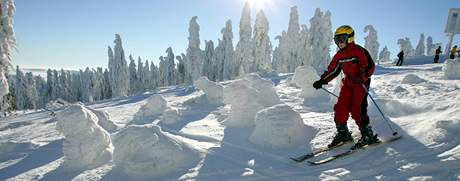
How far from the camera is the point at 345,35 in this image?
4852mm

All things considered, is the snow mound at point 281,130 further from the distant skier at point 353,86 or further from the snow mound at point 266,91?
the snow mound at point 266,91

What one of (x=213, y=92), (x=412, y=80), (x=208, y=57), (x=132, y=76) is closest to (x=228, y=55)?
(x=208, y=57)

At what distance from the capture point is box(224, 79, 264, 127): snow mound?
7883 mm

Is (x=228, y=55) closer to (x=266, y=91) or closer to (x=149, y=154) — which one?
(x=266, y=91)

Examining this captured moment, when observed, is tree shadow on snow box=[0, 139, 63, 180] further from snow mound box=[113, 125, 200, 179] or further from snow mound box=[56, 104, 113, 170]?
snow mound box=[113, 125, 200, 179]

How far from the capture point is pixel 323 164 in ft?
14.5

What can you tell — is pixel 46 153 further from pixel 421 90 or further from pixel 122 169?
pixel 421 90

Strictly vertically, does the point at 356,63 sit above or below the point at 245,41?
below

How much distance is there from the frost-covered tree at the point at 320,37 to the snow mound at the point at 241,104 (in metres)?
36.6

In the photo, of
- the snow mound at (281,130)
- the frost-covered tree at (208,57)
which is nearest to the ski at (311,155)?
the snow mound at (281,130)

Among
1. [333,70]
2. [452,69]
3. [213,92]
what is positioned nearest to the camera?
[333,70]

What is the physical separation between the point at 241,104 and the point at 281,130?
100 inches

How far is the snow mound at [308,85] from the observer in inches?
490

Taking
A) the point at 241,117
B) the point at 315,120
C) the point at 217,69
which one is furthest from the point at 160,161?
the point at 217,69
